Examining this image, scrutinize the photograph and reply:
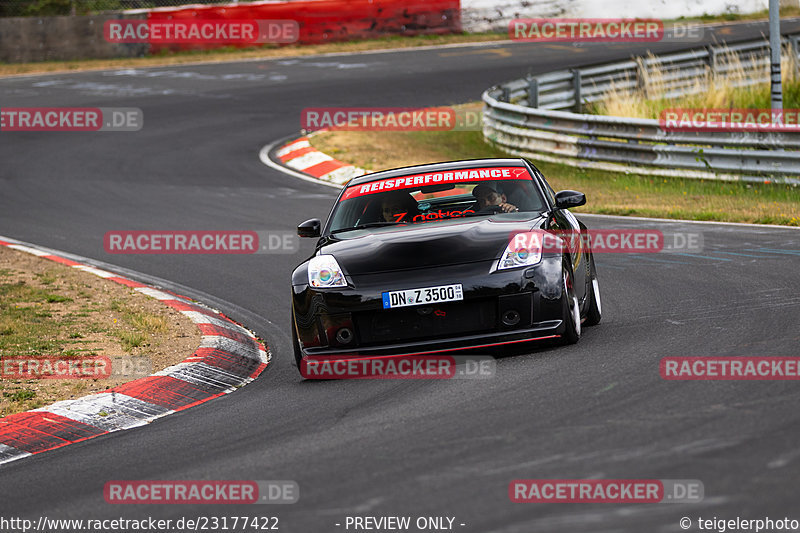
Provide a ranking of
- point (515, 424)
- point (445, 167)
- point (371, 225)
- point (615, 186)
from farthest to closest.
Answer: point (615, 186) → point (445, 167) → point (371, 225) → point (515, 424)

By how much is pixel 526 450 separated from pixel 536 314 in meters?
2.15

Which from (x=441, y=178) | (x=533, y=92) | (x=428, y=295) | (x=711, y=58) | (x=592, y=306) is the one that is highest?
(x=441, y=178)

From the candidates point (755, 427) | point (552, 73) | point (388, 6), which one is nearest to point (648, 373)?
point (755, 427)

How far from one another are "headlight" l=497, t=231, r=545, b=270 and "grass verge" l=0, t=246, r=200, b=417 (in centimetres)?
245

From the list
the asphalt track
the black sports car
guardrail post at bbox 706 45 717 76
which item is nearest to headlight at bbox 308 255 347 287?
the black sports car

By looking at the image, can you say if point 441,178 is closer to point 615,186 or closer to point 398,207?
point 398,207

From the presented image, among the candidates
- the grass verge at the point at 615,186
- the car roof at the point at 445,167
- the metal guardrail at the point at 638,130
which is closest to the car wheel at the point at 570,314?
the car roof at the point at 445,167

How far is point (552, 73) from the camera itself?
75.7 feet

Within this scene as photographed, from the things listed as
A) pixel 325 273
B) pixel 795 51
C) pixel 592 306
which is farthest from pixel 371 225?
pixel 795 51

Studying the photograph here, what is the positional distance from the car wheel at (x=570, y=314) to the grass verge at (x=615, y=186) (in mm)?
6343

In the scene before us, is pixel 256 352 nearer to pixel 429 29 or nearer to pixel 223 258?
pixel 223 258

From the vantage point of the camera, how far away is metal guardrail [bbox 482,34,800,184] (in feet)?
50.0

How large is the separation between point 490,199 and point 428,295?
5.20 feet

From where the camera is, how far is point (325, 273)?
720cm
